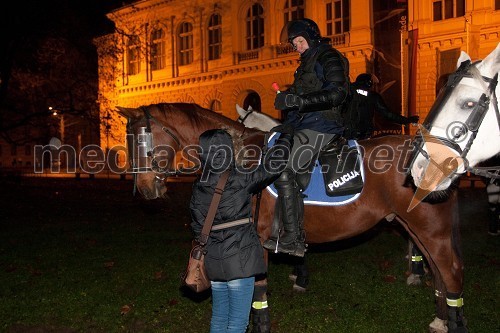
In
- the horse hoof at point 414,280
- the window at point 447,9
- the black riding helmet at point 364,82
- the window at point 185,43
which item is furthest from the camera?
the window at point 185,43

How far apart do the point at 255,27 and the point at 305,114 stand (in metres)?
32.4

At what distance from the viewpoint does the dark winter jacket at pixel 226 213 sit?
4.09m

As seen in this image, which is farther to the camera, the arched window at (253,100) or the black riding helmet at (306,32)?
the arched window at (253,100)

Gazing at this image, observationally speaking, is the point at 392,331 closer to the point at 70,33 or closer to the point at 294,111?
the point at 294,111

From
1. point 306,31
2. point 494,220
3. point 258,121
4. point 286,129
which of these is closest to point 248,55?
point 494,220

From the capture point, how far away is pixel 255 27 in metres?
36.3

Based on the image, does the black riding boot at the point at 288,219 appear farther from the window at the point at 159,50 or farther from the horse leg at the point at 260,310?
the window at the point at 159,50

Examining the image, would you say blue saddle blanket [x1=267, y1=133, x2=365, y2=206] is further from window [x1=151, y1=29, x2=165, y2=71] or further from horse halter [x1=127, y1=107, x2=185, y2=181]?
window [x1=151, y1=29, x2=165, y2=71]

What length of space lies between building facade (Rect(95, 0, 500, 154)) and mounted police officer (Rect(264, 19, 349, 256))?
42.6ft

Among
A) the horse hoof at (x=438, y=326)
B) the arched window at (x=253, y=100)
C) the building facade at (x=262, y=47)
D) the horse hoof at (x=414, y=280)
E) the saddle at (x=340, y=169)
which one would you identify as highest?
the building facade at (x=262, y=47)

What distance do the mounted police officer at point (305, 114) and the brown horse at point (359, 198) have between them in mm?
298

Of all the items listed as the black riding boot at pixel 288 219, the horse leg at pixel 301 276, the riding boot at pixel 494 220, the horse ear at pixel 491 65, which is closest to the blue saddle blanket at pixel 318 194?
the black riding boot at pixel 288 219

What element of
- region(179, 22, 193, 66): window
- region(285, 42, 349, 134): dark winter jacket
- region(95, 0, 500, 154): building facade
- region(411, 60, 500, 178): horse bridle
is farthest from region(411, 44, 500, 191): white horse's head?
region(179, 22, 193, 66): window

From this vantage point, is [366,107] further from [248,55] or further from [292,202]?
[248,55]
